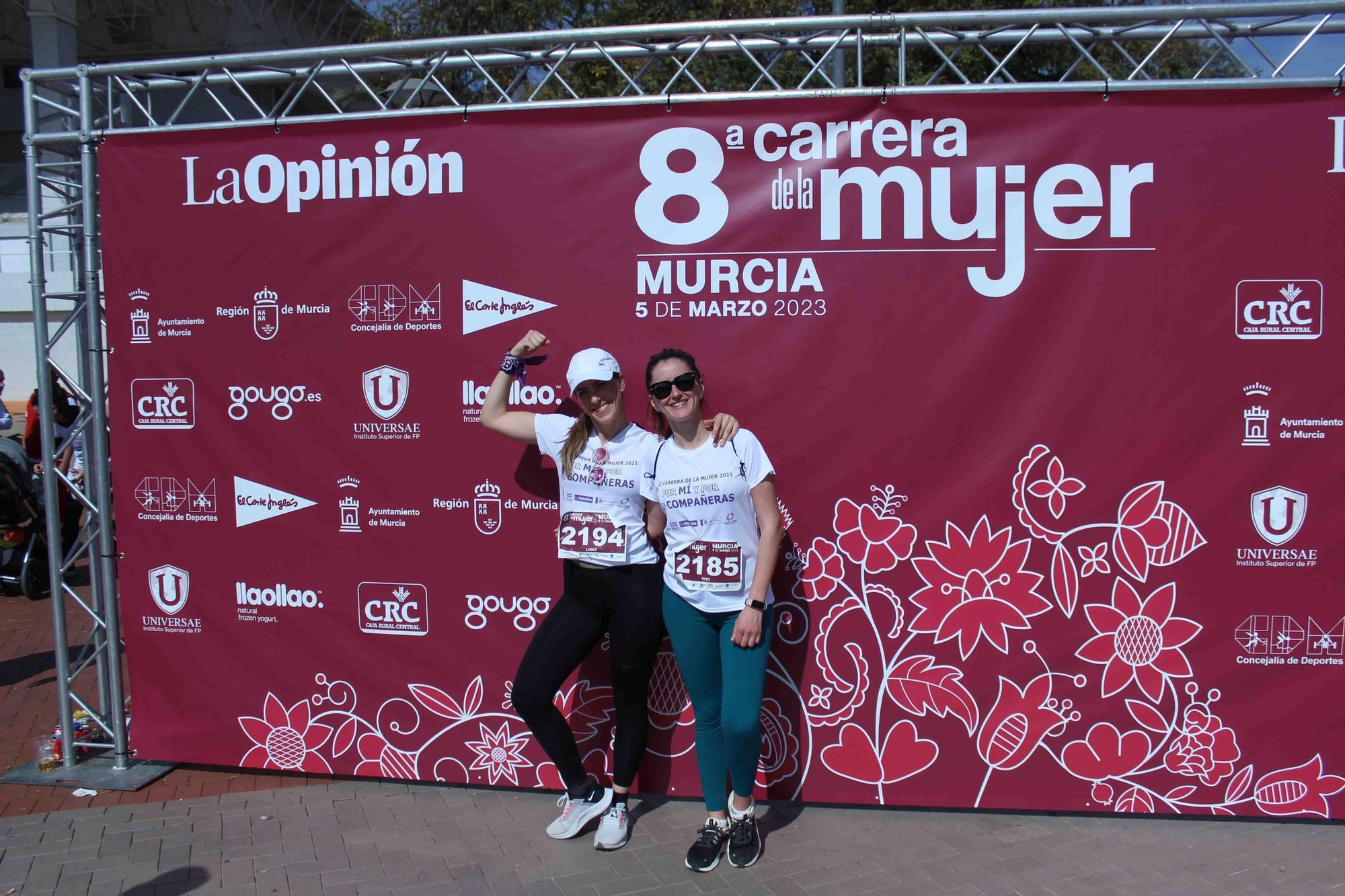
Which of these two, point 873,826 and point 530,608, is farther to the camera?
point 530,608

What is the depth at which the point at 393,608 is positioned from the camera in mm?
4734

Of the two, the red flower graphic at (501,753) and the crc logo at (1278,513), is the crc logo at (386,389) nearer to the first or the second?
the red flower graphic at (501,753)

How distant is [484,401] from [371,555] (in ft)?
3.10

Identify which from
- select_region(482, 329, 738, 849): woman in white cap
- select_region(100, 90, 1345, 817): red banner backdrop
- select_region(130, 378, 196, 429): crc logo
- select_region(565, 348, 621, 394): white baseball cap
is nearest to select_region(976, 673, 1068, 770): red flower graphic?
select_region(100, 90, 1345, 817): red banner backdrop

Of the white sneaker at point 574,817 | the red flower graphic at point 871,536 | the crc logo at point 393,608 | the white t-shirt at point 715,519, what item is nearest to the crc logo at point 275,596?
the crc logo at point 393,608

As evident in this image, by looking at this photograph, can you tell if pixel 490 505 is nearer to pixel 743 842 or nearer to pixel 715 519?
pixel 715 519

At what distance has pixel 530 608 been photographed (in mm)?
4617

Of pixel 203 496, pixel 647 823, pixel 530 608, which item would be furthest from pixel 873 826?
pixel 203 496

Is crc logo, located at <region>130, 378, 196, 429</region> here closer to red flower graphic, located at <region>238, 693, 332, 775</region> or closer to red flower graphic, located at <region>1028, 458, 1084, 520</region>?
red flower graphic, located at <region>238, 693, 332, 775</region>

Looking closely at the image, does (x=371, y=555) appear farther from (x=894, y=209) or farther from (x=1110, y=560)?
(x=1110, y=560)

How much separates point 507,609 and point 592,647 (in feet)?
1.89

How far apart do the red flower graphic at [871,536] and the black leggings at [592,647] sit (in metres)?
0.83

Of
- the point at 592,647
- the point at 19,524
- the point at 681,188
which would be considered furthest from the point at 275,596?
the point at 19,524

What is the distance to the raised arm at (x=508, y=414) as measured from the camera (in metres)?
4.29
